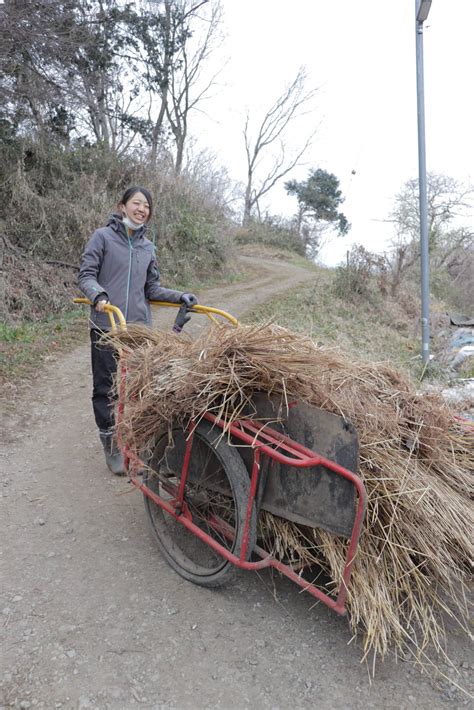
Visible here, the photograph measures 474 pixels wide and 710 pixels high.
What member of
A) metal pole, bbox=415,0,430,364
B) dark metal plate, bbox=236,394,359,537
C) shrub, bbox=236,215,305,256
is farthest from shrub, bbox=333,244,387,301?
shrub, bbox=236,215,305,256

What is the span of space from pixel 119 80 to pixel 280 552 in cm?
1304

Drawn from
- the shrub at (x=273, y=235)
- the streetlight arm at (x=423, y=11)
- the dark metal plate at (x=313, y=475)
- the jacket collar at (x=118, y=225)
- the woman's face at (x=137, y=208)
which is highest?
the streetlight arm at (x=423, y=11)

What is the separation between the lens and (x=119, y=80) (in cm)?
1212

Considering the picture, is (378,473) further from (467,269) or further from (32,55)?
(467,269)

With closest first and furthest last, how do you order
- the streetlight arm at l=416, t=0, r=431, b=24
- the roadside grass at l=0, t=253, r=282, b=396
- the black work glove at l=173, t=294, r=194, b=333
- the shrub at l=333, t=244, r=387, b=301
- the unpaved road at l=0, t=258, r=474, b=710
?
the unpaved road at l=0, t=258, r=474, b=710 → the black work glove at l=173, t=294, r=194, b=333 → the roadside grass at l=0, t=253, r=282, b=396 → the streetlight arm at l=416, t=0, r=431, b=24 → the shrub at l=333, t=244, r=387, b=301

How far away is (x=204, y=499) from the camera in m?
2.46

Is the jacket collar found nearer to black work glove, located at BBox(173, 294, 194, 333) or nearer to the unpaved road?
black work glove, located at BBox(173, 294, 194, 333)

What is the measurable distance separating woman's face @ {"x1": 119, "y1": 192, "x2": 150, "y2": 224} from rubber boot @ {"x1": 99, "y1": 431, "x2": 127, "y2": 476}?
150cm

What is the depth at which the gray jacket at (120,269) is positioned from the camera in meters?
3.13

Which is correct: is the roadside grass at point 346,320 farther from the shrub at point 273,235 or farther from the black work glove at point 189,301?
the shrub at point 273,235

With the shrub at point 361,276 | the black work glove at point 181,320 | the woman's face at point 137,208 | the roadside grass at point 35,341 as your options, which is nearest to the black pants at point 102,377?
the black work glove at point 181,320

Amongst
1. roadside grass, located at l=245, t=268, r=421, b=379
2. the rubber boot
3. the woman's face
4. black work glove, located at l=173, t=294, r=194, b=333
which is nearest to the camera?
black work glove, located at l=173, t=294, r=194, b=333

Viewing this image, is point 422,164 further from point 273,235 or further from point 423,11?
point 273,235

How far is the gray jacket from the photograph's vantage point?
3.13 meters
